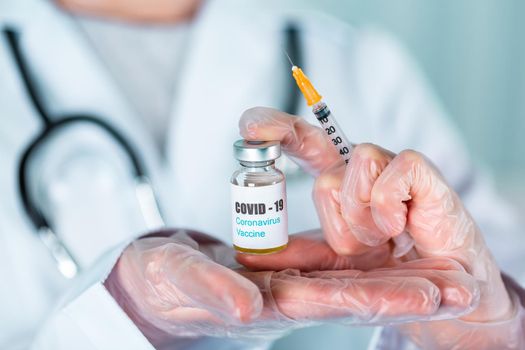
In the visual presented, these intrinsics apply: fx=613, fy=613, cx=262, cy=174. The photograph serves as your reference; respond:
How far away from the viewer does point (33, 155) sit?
91 centimetres

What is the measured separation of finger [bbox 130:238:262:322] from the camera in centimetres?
52

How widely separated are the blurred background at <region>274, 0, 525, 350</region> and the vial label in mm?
1108

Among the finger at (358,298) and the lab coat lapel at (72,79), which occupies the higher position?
the lab coat lapel at (72,79)

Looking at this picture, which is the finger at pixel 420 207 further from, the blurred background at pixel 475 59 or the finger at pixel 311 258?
the blurred background at pixel 475 59

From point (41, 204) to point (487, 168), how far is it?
1387 millimetres

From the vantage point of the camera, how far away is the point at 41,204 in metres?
0.91

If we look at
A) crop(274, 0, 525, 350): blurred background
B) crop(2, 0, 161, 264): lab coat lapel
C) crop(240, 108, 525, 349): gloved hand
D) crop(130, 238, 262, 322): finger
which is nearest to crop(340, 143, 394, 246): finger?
crop(240, 108, 525, 349): gloved hand

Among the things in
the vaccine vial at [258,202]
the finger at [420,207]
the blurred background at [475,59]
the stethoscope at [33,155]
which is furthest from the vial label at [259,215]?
the blurred background at [475,59]

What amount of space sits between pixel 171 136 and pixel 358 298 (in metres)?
0.53

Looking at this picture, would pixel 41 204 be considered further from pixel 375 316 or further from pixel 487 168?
pixel 487 168

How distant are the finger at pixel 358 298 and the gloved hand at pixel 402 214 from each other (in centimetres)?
7

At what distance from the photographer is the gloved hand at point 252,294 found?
21.4 inches

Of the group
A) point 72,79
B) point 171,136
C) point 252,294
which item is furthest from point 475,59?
point 252,294

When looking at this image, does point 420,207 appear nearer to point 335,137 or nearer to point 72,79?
point 335,137
